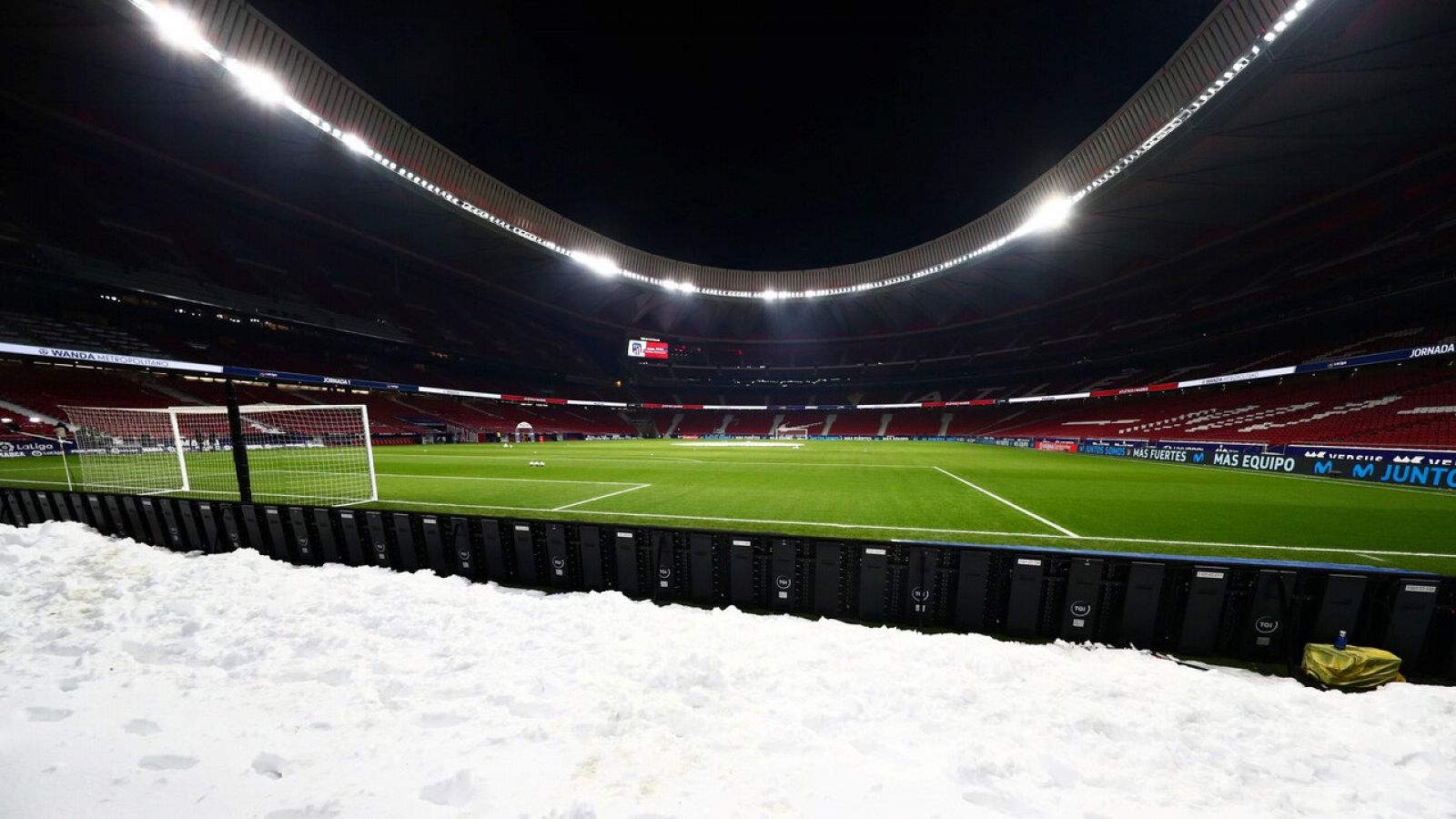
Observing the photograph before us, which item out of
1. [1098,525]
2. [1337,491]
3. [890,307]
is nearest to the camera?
[1098,525]

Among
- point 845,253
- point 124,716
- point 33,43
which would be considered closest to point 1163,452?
point 845,253

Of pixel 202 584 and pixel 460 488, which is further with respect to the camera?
pixel 460 488

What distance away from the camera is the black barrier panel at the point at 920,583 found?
4.55 m

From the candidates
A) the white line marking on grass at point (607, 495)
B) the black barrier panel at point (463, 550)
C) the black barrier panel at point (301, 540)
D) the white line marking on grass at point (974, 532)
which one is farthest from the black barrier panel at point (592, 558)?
the black barrier panel at point (301, 540)

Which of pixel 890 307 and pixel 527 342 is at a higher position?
pixel 890 307

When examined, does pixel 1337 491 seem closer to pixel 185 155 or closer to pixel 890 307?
pixel 890 307

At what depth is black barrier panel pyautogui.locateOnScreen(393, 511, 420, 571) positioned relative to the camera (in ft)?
19.6

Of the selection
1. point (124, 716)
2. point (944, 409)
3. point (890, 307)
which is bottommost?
point (944, 409)

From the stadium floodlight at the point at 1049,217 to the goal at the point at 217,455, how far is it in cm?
3138

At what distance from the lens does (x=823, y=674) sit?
11.5 feet

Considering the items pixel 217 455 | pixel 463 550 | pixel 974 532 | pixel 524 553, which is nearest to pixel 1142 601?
pixel 974 532

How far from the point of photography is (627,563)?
5.27 metres

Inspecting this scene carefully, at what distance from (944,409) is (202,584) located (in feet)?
169

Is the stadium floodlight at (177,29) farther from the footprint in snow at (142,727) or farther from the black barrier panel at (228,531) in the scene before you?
the footprint in snow at (142,727)
